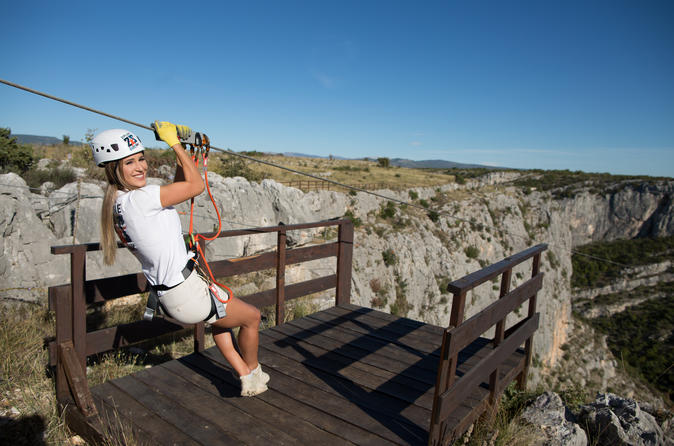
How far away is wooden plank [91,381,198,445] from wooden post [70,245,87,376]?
0.29 metres

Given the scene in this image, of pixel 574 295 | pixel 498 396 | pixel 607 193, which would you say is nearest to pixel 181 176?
pixel 498 396

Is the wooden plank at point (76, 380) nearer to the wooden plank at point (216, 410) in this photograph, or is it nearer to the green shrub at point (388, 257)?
the wooden plank at point (216, 410)

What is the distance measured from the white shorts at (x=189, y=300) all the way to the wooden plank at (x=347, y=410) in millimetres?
1100

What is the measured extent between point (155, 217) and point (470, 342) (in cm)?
204

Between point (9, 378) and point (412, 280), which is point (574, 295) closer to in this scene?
point (412, 280)

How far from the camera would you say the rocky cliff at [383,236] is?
609 cm

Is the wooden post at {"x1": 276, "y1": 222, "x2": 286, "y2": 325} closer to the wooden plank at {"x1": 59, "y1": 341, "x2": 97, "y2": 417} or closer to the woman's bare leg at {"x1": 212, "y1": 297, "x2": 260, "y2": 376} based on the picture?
the woman's bare leg at {"x1": 212, "y1": 297, "x2": 260, "y2": 376}

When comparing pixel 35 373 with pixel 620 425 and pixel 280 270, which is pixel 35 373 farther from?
pixel 620 425

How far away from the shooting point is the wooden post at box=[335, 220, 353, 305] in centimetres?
504

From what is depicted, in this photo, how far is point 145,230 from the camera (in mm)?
2113

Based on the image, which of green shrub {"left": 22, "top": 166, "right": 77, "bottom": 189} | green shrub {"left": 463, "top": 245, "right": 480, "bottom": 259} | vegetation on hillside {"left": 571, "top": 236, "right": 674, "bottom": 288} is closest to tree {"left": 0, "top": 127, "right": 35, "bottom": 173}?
green shrub {"left": 22, "top": 166, "right": 77, "bottom": 189}

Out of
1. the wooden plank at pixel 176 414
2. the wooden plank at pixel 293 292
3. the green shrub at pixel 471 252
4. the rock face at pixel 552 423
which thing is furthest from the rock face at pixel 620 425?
the green shrub at pixel 471 252

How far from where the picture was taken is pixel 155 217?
2.12 m

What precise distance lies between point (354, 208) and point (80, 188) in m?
14.8
